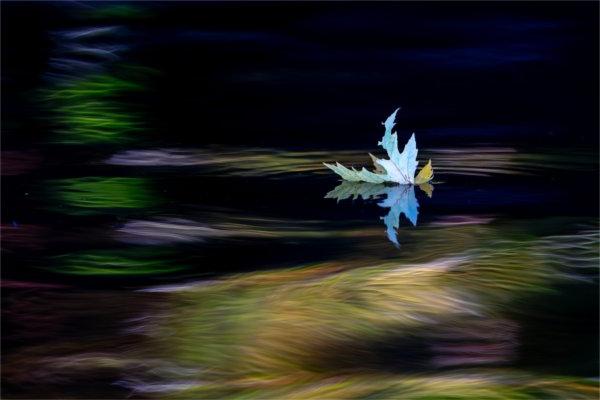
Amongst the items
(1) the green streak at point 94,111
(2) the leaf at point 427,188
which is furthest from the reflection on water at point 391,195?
(1) the green streak at point 94,111

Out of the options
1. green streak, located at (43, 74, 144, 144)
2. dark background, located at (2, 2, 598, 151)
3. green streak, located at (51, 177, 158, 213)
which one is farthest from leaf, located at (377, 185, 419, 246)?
green streak, located at (43, 74, 144, 144)

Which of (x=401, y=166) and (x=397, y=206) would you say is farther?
(x=401, y=166)

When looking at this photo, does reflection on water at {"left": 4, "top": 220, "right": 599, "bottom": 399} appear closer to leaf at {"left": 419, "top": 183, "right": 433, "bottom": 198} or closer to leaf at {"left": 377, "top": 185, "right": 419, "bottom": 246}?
leaf at {"left": 377, "top": 185, "right": 419, "bottom": 246}

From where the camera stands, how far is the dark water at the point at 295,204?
1.51m

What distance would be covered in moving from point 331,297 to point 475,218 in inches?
21.9

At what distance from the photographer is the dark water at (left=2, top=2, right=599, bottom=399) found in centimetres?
151

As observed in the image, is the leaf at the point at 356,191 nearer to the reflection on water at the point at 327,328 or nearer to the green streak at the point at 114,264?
the reflection on water at the point at 327,328

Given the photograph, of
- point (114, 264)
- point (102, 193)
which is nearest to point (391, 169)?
point (102, 193)

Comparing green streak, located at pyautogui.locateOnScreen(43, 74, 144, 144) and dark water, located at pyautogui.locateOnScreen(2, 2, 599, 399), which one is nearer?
dark water, located at pyautogui.locateOnScreen(2, 2, 599, 399)

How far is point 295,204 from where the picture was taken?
2.24 meters

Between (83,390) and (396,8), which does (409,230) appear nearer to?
(83,390)

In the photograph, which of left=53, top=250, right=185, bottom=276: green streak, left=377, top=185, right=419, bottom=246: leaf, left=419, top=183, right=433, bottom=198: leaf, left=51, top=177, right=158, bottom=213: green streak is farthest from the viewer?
left=419, top=183, right=433, bottom=198: leaf

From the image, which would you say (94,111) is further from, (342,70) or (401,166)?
(401,166)

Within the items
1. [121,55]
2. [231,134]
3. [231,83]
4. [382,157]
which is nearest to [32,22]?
[121,55]
